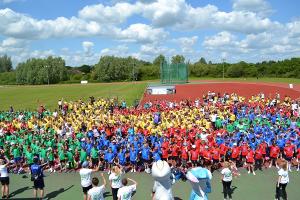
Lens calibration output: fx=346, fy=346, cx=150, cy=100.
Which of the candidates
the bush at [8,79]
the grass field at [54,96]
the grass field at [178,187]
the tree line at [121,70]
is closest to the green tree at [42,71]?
the tree line at [121,70]

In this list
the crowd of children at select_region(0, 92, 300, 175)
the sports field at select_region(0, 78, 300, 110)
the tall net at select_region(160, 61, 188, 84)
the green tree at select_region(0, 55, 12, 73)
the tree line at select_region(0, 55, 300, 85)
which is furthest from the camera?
the green tree at select_region(0, 55, 12, 73)

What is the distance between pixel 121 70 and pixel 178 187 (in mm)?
81828

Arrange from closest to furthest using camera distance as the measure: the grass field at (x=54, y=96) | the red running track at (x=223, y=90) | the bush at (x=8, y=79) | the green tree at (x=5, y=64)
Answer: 1. the red running track at (x=223, y=90)
2. the grass field at (x=54, y=96)
3. the bush at (x=8, y=79)
4. the green tree at (x=5, y=64)

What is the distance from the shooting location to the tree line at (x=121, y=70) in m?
80.1

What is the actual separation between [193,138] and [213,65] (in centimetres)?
7242

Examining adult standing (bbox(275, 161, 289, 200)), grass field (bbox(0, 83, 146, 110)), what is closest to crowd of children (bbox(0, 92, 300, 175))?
adult standing (bbox(275, 161, 289, 200))

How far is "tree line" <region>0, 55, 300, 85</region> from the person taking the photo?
80.1 metres

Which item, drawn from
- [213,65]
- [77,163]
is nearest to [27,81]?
[213,65]

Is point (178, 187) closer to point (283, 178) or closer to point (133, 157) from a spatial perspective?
point (133, 157)

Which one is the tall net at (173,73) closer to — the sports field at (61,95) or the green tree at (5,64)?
the sports field at (61,95)

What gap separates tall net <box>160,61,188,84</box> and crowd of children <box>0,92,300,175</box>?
91.6 feet

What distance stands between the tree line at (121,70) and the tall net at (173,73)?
99.4ft

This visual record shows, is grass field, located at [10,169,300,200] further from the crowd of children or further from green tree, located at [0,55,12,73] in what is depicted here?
green tree, located at [0,55,12,73]

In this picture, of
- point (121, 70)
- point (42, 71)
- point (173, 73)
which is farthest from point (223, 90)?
point (42, 71)
